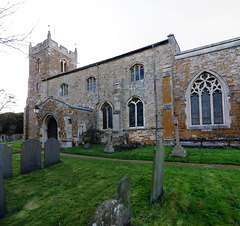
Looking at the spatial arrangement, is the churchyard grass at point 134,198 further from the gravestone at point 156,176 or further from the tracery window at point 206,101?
the tracery window at point 206,101

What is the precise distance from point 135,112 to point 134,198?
9600 millimetres

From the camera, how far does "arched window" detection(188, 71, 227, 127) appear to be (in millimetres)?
9477

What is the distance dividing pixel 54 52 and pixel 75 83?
885 cm

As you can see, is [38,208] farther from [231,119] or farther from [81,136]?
[231,119]

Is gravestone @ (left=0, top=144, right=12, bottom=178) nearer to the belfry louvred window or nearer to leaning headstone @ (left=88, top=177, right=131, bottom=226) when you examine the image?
leaning headstone @ (left=88, top=177, right=131, bottom=226)

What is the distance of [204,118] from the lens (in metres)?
9.88

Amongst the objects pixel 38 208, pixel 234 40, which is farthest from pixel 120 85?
pixel 38 208

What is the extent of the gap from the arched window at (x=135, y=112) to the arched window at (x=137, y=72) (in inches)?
80.9

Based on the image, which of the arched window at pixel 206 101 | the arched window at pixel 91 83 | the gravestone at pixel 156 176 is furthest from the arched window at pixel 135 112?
the gravestone at pixel 156 176

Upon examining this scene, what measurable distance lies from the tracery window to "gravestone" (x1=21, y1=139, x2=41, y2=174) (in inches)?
406

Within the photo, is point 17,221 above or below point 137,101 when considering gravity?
below

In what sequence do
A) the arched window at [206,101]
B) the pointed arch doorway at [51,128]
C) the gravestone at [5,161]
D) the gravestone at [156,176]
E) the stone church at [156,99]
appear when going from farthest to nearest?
1. the pointed arch doorway at [51,128]
2. the arched window at [206,101]
3. the stone church at [156,99]
4. the gravestone at [5,161]
5. the gravestone at [156,176]

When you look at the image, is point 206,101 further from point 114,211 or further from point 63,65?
point 63,65

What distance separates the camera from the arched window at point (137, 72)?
12.6 meters
